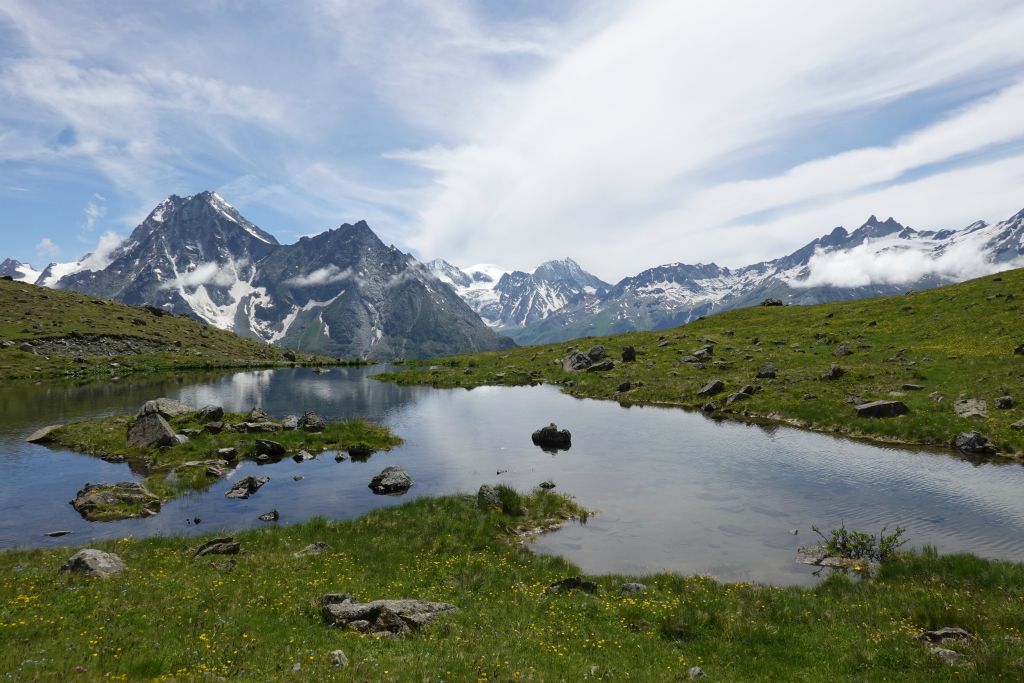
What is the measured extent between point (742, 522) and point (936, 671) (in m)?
16.5

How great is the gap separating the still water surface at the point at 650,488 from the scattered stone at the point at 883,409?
4.99 meters

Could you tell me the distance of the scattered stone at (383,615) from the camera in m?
17.1

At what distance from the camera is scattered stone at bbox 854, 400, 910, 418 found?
49031mm

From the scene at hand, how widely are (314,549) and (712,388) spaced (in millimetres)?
56147

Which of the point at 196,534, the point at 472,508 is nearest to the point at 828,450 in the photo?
the point at 472,508

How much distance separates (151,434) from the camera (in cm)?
4706

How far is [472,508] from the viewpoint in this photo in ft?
107

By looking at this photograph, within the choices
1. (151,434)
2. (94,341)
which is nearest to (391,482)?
(151,434)

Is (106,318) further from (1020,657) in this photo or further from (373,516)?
(1020,657)

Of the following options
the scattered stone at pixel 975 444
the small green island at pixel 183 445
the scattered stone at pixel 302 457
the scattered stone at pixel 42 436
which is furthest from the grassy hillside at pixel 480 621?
the scattered stone at pixel 42 436

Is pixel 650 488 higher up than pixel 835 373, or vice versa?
pixel 835 373

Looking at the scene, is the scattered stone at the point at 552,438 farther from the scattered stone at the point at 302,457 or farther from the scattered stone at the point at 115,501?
the scattered stone at the point at 115,501

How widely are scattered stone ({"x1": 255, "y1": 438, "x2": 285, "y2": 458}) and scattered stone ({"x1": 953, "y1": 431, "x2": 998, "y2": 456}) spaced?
186 ft

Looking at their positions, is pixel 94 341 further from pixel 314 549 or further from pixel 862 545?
pixel 862 545
